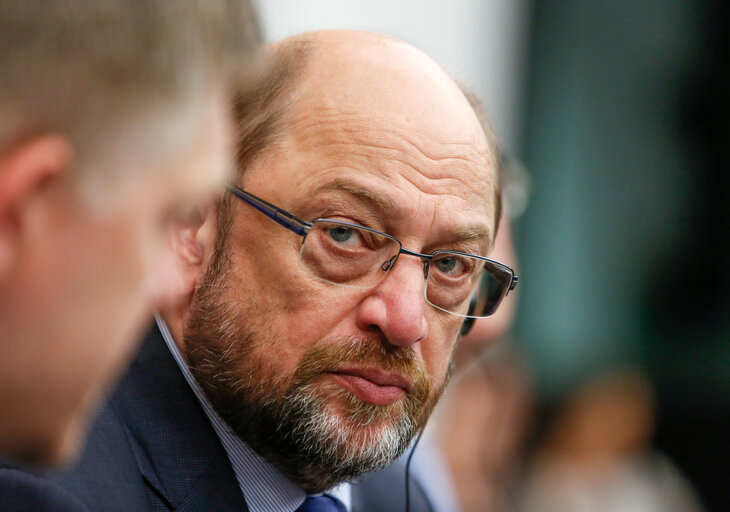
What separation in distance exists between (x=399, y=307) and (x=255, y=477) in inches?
20.8

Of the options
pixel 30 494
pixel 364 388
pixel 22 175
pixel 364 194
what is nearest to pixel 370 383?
pixel 364 388

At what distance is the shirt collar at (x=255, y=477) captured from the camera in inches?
85.9

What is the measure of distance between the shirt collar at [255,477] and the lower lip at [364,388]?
291 mm

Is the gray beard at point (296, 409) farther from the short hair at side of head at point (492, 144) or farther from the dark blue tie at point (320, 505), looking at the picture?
the short hair at side of head at point (492, 144)

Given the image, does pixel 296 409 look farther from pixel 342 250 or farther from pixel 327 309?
pixel 342 250

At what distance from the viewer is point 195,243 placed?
2.26 meters

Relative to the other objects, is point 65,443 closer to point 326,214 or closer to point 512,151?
point 326,214

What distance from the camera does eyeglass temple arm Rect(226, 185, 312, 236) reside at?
212cm

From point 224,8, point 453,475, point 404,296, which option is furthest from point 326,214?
point 453,475

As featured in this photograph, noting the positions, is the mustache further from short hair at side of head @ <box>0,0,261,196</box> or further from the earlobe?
short hair at side of head @ <box>0,0,261,196</box>

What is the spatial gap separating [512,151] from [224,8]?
832 cm

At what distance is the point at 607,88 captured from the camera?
923cm

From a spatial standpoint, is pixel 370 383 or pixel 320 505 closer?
pixel 370 383

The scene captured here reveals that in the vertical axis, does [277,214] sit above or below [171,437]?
above
